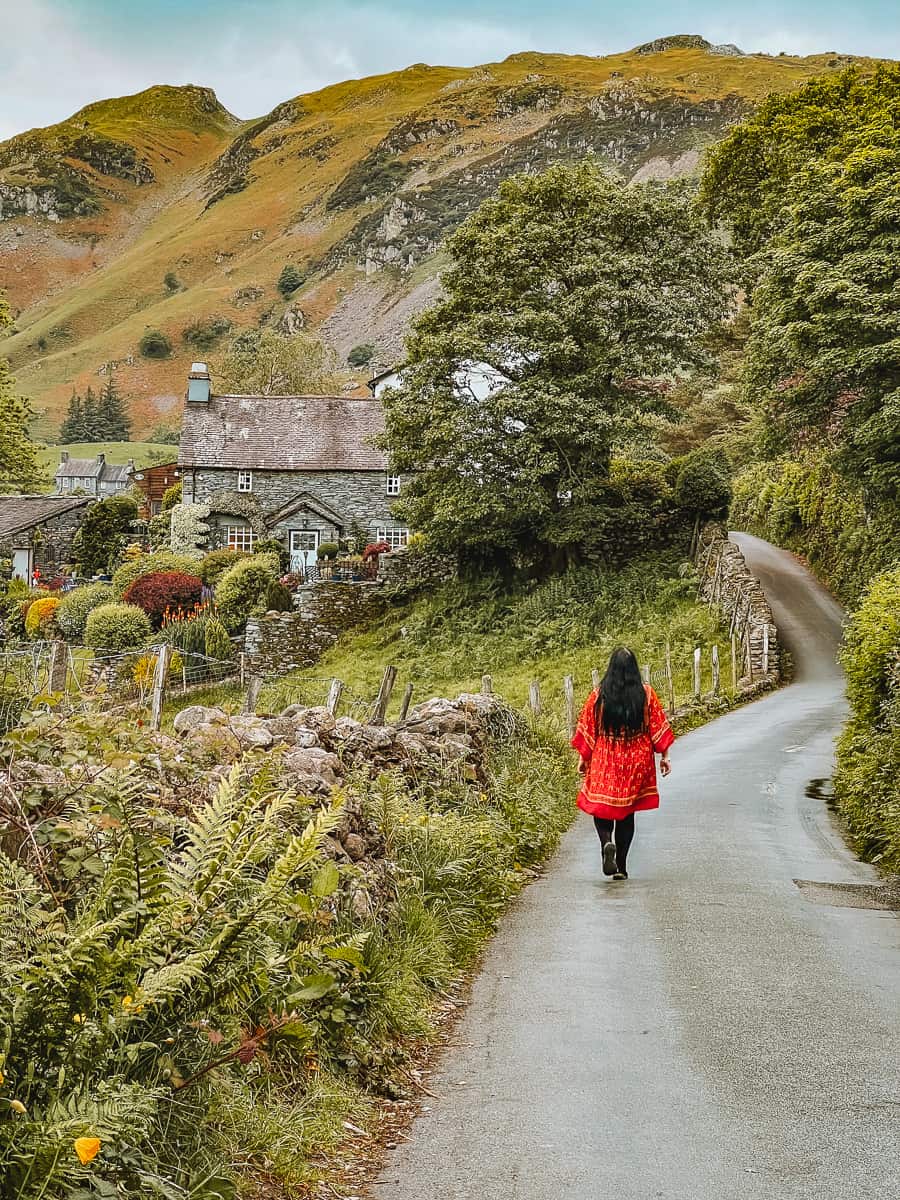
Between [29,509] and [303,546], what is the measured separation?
17620 mm

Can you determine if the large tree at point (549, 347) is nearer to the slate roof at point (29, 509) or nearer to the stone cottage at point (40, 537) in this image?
the stone cottage at point (40, 537)

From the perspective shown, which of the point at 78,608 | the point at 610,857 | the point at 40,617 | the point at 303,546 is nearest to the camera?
the point at 610,857

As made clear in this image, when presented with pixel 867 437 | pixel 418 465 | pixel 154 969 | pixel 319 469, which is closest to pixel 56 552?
pixel 319 469

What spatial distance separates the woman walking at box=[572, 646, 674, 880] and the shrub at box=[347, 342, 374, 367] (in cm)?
16954

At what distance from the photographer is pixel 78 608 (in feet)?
144

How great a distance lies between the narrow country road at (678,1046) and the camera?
A: 14.6ft

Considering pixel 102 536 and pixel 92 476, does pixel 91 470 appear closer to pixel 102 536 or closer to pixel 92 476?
pixel 92 476

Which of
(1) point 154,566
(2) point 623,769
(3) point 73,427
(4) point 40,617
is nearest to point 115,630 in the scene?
(4) point 40,617

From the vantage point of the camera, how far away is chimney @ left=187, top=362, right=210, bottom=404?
60.8 meters

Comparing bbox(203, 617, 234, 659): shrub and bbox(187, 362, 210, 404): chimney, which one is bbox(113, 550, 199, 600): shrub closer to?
bbox(203, 617, 234, 659): shrub

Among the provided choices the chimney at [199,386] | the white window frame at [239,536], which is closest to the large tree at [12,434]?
the chimney at [199,386]

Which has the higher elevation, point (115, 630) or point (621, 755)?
point (115, 630)

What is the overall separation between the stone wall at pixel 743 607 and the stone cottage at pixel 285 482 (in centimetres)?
2167

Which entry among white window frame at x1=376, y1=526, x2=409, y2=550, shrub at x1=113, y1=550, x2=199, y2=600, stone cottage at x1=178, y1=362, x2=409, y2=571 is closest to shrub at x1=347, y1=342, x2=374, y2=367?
stone cottage at x1=178, y1=362, x2=409, y2=571
